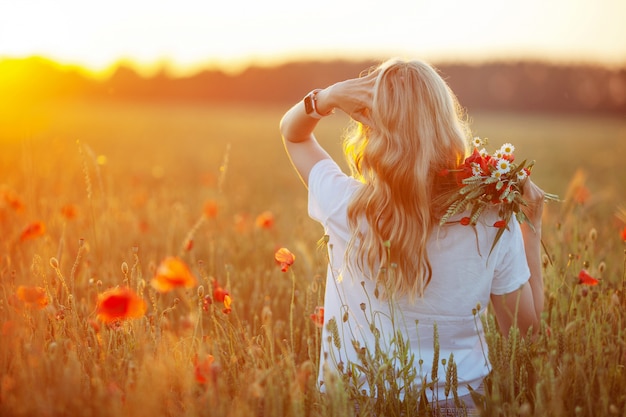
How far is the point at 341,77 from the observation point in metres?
50.2

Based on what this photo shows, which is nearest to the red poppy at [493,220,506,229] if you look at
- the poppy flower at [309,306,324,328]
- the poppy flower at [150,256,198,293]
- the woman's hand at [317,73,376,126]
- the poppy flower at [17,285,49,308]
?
the woman's hand at [317,73,376,126]

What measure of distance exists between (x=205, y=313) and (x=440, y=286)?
1.36 meters

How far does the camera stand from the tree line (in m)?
42.3

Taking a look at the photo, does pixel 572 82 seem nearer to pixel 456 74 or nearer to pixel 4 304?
pixel 456 74

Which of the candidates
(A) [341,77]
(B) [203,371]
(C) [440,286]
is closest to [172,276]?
(B) [203,371]

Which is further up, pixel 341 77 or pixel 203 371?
pixel 341 77

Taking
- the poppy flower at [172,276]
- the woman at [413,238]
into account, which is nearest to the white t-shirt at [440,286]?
the woman at [413,238]

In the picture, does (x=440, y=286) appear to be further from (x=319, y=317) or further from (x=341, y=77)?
(x=341, y=77)

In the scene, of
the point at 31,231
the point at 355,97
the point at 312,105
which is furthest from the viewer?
the point at 31,231

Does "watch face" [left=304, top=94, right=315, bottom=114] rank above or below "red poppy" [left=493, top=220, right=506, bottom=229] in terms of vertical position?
above

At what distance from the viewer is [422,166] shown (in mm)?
2201

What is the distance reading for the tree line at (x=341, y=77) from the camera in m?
42.3

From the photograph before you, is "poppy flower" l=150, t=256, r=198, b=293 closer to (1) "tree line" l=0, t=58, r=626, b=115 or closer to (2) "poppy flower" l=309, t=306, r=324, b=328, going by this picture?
(2) "poppy flower" l=309, t=306, r=324, b=328

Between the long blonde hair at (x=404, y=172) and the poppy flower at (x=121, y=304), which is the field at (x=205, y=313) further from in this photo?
the long blonde hair at (x=404, y=172)
